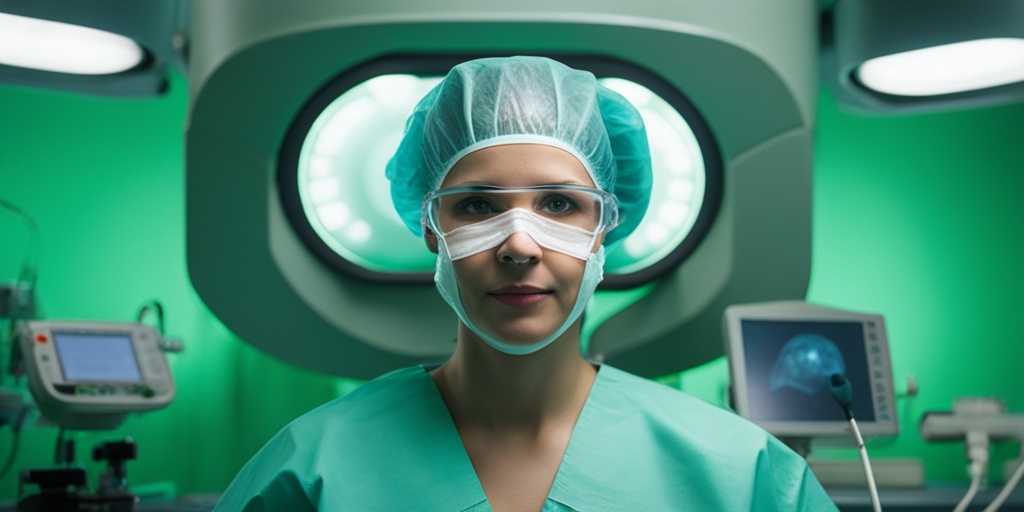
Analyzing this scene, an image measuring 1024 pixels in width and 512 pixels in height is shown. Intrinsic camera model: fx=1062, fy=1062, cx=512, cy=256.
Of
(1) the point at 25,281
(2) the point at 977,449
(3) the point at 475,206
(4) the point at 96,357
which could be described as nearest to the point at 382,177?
(4) the point at 96,357

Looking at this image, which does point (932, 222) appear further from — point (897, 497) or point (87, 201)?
point (87, 201)

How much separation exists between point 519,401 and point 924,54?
40.4 inches

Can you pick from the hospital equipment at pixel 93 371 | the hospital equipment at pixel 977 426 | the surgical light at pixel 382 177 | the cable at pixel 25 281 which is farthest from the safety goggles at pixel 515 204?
the cable at pixel 25 281

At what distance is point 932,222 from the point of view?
2.53 meters

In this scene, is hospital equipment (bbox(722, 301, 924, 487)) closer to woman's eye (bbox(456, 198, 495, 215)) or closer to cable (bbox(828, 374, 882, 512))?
cable (bbox(828, 374, 882, 512))

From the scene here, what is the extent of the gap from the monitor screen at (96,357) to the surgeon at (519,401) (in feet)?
2.46

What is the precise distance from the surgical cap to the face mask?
0.10m

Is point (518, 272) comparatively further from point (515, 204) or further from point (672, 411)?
point (672, 411)

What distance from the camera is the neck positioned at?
4.09ft

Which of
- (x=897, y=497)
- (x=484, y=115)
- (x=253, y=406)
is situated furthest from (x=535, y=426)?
(x=253, y=406)

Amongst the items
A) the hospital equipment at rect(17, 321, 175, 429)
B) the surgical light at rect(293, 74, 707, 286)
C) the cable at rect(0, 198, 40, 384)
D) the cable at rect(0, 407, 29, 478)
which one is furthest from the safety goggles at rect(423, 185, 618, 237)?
the cable at rect(0, 407, 29, 478)

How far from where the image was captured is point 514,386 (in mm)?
1257

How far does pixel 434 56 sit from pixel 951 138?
1.40 m

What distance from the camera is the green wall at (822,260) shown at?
2500 millimetres
